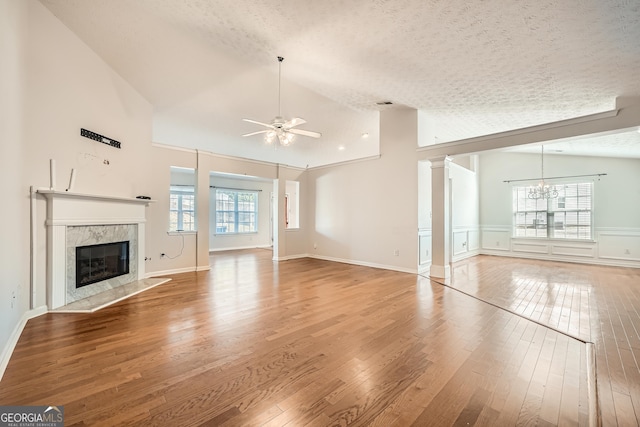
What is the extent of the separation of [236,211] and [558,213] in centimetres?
1045

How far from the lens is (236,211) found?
1013 cm

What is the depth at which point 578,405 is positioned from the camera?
1.61 metres

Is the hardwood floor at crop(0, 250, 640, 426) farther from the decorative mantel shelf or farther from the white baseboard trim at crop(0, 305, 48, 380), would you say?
the decorative mantel shelf

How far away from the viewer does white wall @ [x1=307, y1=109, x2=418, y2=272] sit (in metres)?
5.49

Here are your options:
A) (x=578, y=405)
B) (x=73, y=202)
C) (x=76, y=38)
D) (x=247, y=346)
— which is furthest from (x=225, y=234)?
(x=578, y=405)

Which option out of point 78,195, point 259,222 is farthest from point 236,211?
point 78,195

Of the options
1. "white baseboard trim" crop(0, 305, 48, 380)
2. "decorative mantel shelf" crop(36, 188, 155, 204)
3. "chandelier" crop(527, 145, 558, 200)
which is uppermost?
"chandelier" crop(527, 145, 558, 200)

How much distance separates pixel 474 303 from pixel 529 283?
207cm

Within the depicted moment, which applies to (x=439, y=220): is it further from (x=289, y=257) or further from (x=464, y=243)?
(x=289, y=257)

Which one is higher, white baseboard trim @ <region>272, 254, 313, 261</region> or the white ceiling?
the white ceiling

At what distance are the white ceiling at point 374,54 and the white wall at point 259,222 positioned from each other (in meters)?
4.31

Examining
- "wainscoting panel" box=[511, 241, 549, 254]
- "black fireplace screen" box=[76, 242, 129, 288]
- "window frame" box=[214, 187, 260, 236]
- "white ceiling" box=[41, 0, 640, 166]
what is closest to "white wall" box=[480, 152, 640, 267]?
"wainscoting panel" box=[511, 241, 549, 254]

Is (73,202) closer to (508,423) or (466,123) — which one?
(508,423)

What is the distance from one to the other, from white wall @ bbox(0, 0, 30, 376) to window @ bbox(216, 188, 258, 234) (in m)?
6.79
